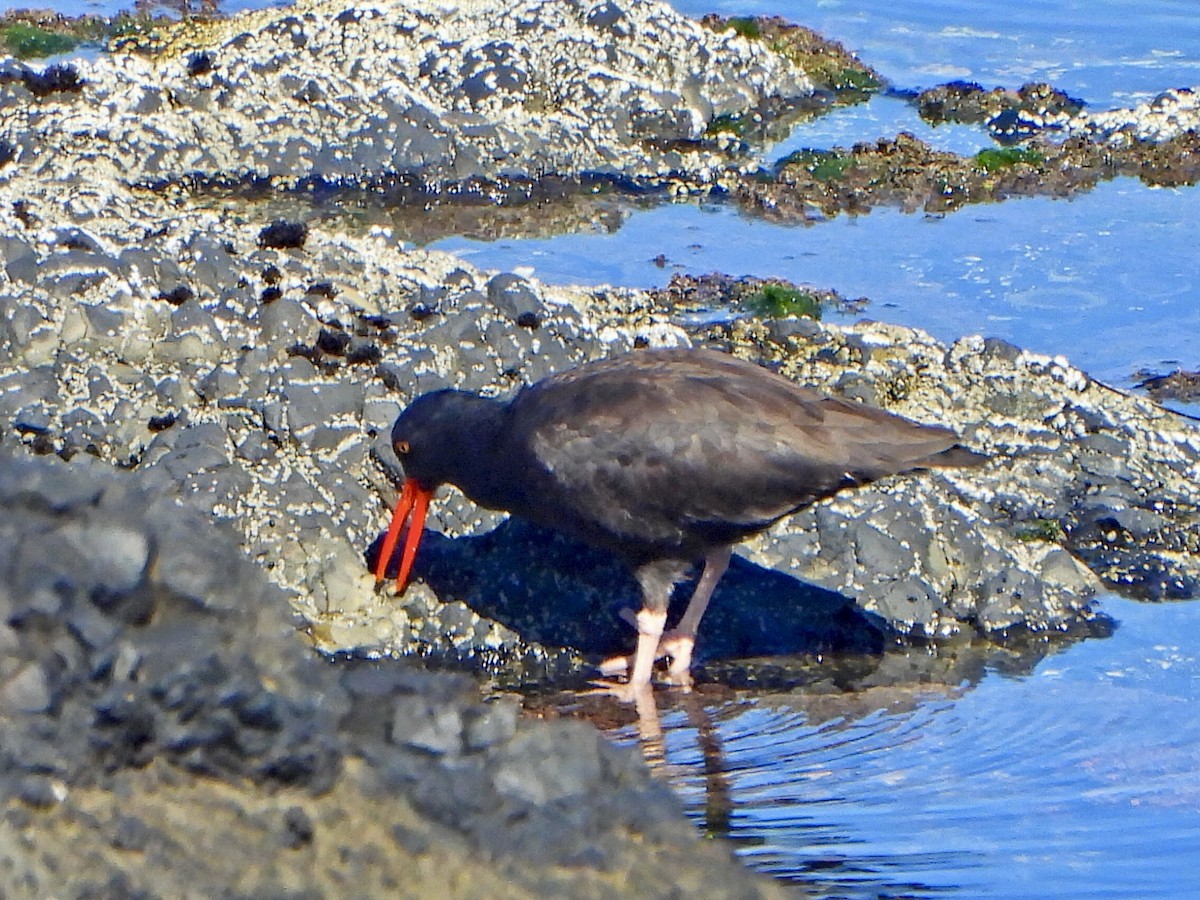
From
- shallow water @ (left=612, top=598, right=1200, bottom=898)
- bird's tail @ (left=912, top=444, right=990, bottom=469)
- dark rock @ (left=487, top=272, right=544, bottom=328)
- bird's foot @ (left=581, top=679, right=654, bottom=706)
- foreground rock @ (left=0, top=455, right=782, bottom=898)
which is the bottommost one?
bird's foot @ (left=581, top=679, right=654, bottom=706)

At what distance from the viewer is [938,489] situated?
588cm

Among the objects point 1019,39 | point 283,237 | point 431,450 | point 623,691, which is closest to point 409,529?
point 431,450

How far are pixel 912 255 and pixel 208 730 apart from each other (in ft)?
22.5

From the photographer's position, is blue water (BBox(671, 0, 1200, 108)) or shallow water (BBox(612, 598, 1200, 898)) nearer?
shallow water (BBox(612, 598, 1200, 898))

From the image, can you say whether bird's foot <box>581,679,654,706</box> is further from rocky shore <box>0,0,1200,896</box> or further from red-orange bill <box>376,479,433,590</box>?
red-orange bill <box>376,479,433,590</box>

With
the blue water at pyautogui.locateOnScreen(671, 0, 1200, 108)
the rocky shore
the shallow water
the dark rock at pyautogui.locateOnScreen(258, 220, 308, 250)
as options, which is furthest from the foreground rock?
the blue water at pyautogui.locateOnScreen(671, 0, 1200, 108)

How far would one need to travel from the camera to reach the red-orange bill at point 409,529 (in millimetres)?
5230

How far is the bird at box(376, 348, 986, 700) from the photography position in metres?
5.06

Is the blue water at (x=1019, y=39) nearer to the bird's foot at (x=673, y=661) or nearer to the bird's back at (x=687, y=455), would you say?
the bird's back at (x=687, y=455)

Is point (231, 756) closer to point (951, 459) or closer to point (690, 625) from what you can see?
point (690, 625)

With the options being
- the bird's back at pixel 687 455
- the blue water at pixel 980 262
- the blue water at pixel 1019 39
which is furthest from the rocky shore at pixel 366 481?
the blue water at pixel 1019 39

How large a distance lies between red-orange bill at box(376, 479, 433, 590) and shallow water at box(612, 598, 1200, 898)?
2.86 ft

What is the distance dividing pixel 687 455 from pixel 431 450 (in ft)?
2.61

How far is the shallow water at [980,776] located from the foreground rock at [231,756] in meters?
1.47
